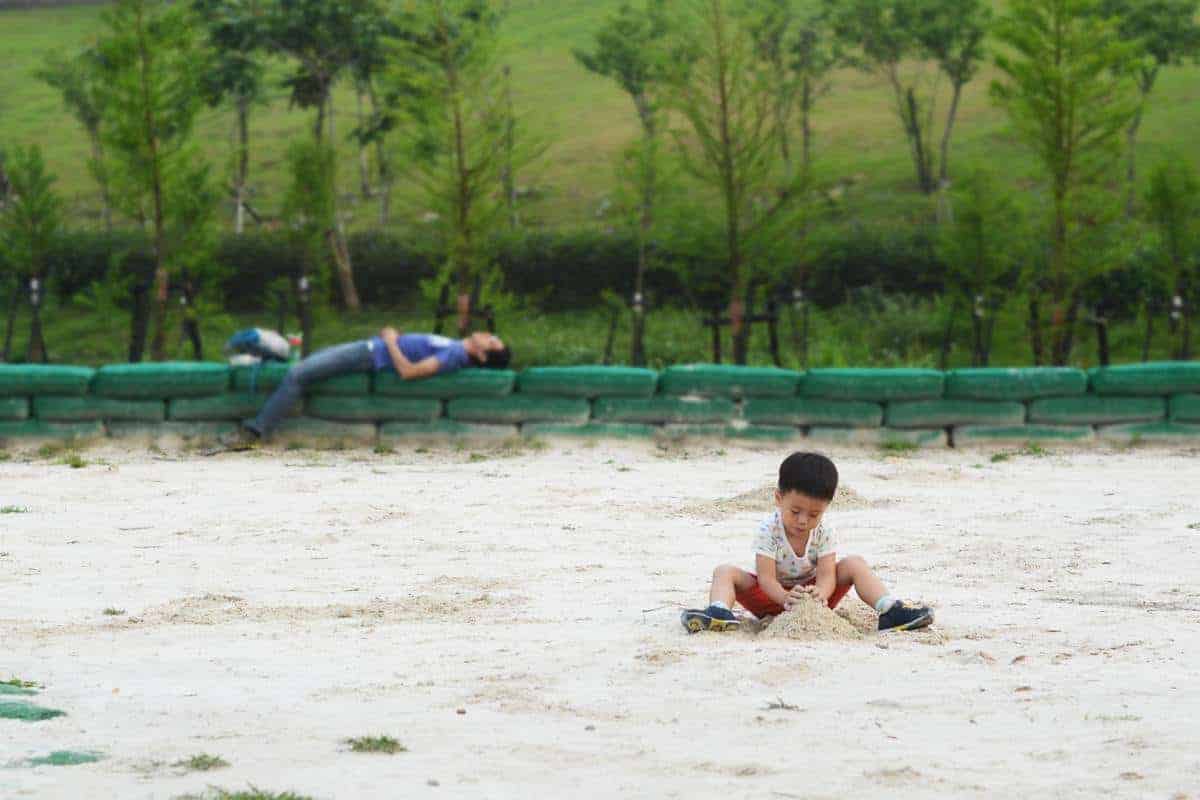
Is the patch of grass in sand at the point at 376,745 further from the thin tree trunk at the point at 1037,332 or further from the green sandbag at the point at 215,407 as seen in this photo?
the thin tree trunk at the point at 1037,332

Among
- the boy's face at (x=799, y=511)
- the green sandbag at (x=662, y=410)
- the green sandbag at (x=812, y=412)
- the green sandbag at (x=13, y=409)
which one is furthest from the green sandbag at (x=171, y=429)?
the boy's face at (x=799, y=511)

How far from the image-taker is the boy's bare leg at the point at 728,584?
5840 mm

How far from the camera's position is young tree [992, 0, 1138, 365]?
17.3 meters

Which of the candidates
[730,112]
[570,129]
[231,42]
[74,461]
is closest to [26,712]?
[74,461]

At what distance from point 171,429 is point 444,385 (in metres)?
1.99

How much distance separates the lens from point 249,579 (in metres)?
6.92

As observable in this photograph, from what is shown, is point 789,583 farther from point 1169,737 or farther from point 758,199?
point 758,199

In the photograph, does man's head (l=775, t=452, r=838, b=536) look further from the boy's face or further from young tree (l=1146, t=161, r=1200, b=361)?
young tree (l=1146, t=161, r=1200, b=361)

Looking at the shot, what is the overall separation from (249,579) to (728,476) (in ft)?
14.5

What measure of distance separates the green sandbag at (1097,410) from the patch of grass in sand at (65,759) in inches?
370

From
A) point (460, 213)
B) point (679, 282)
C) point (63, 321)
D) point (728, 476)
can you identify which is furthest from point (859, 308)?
point (728, 476)

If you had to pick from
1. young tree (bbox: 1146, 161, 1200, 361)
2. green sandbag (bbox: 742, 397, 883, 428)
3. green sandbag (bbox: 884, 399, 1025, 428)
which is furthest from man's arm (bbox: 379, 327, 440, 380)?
young tree (bbox: 1146, 161, 1200, 361)

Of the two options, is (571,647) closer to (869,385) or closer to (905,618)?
(905,618)

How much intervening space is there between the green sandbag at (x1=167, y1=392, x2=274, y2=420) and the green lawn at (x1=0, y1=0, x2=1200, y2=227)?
62.7 feet
